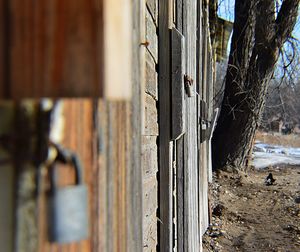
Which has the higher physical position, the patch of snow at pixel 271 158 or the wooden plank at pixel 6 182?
the wooden plank at pixel 6 182

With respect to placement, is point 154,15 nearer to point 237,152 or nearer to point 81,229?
point 81,229

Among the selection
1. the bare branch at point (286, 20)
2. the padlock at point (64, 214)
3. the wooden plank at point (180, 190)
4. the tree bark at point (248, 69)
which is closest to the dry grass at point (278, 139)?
the tree bark at point (248, 69)

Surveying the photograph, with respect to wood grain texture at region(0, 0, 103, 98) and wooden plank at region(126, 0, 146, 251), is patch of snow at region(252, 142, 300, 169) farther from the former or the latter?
wood grain texture at region(0, 0, 103, 98)

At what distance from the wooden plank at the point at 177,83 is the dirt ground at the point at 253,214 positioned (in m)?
3.81

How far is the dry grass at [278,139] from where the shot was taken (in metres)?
30.5

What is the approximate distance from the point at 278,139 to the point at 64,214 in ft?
108

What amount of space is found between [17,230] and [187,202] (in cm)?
259

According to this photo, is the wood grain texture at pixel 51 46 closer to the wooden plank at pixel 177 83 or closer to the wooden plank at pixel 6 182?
the wooden plank at pixel 6 182

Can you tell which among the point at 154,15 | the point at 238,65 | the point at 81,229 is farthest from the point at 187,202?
the point at 238,65

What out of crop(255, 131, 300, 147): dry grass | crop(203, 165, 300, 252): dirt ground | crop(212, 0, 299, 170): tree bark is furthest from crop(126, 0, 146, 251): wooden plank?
crop(255, 131, 300, 147): dry grass

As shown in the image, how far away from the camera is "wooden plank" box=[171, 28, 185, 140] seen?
2254mm

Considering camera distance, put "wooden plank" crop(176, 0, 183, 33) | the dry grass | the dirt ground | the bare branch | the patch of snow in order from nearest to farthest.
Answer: "wooden plank" crop(176, 0, 183, 33) → the dirt ground → the bare branch → the patch of snow → the dry grass

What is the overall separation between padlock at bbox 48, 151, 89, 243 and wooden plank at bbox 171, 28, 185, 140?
173 cm

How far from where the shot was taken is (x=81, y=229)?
539 mm
